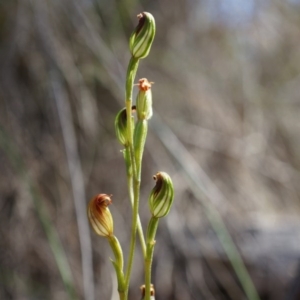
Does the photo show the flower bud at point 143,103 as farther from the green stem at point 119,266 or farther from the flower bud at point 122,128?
the green stem at point 119,266

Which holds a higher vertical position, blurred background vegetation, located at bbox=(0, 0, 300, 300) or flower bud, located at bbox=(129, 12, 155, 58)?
flower bud, located at bbox=(129, 12, 155, 58)

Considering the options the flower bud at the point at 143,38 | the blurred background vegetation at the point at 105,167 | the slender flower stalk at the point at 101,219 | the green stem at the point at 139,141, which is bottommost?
the blurred background vegetation at the point at 105,167

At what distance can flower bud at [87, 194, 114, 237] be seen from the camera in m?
0.50

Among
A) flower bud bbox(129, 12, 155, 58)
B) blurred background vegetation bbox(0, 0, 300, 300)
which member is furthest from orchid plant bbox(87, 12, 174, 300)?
blurred background vegetation bbox(0, 0, 300, 300)

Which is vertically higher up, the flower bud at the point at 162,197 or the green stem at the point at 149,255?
the flower bud at the point at 162,197

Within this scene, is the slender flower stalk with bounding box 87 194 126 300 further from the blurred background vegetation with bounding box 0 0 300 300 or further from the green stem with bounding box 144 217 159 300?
the blurred background vegetation with bounding box 0 0 300 300

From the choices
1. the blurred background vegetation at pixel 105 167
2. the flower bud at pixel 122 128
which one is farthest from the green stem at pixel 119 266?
the blurred background vegetation at pixel 105 167

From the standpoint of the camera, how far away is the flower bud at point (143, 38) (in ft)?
1.68

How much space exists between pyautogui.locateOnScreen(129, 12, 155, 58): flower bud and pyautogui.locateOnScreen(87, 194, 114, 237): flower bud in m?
0.16

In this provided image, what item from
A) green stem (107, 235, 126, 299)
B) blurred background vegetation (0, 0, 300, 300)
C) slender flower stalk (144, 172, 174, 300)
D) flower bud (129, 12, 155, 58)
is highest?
flower bud (129, 12, 155, 58)

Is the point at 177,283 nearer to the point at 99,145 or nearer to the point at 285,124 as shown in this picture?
the point at 99,145

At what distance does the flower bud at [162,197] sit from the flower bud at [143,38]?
14 centimetres

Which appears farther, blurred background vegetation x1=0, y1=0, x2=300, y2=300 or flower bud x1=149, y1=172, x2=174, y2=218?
blurred background vegetation x1=0, y1=0, x2=300, y2=300

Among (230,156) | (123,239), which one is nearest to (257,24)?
(230,156)
